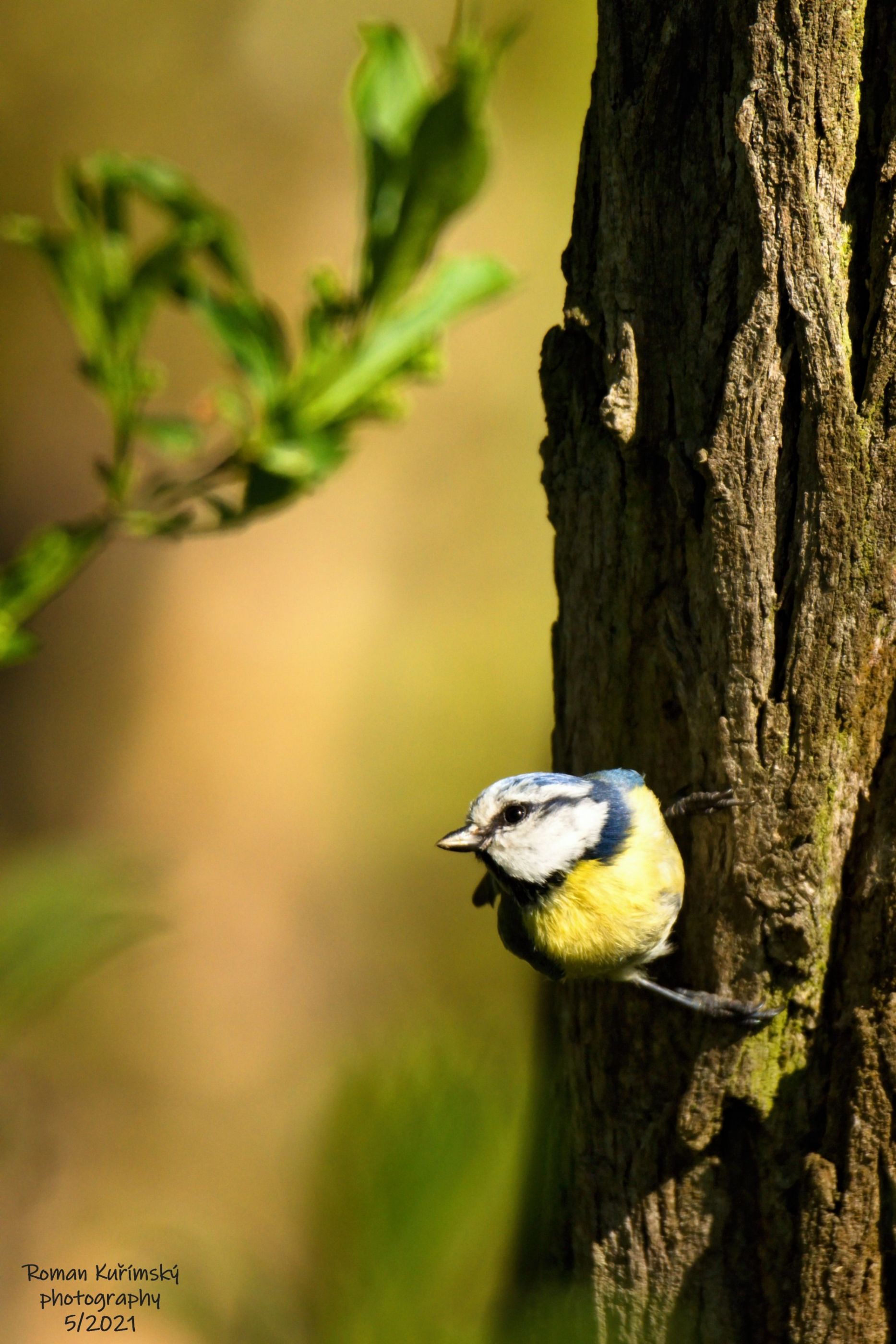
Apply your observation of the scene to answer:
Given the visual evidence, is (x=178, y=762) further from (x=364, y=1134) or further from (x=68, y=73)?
(x=364, y=1134)

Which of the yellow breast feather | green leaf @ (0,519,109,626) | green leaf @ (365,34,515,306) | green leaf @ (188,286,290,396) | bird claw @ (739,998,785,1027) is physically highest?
Result: green leaf @ (365,34,515,306)

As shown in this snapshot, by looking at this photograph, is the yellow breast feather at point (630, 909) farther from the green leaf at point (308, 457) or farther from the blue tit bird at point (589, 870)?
the green leaf at point (308, 457)

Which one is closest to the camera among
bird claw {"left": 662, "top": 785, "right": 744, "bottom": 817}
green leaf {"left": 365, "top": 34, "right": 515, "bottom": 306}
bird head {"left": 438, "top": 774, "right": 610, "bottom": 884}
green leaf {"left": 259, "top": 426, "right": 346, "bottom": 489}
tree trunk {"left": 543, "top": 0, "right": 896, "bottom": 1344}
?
green leaf {"left": 365, "top": 34, "right": 515, "bottom": 306}

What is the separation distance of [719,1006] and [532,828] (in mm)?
378

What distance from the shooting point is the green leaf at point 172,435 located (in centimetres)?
81

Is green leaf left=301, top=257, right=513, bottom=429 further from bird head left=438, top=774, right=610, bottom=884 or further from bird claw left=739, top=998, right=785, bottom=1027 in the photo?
bird claw left=739, top=998, right=785, bottom=1027

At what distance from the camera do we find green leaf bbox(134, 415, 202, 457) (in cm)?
81

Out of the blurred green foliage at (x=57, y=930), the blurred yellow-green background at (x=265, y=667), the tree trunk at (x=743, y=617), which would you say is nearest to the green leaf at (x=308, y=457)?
the blurred green foliage at (x=57, y=930)

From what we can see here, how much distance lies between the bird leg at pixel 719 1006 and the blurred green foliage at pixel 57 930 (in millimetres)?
932

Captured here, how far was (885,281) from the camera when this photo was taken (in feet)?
4.12

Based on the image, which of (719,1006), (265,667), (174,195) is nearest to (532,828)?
(719,1006)

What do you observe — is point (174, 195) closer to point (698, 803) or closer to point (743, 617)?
point (743, 617)

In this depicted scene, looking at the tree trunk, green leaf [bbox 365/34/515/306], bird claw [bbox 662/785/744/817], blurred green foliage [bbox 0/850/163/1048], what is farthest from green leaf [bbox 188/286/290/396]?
bird claw [bbox 662/785/744/817]

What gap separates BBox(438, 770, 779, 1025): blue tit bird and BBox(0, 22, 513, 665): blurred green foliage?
0.91 meters
